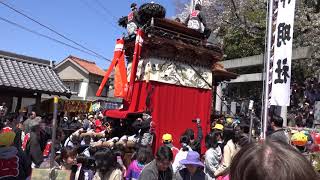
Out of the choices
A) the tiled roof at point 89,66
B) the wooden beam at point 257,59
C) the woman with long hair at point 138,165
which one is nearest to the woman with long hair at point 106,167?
the woman with long hair at point 138,165

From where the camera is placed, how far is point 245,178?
1489 mm

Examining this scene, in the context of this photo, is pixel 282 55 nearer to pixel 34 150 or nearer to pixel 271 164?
pixel 34 150

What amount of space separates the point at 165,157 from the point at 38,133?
4.74 metres

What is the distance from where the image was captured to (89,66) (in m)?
42.4

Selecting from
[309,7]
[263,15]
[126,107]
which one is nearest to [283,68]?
[126,107]

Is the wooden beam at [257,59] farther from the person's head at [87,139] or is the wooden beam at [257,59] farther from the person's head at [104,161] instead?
the person's head at [104,161]

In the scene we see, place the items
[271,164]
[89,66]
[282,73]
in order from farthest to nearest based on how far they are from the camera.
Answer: [89,66], [282,73], [271,164]

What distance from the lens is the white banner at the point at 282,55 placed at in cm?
808

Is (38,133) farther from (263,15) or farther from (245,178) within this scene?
(263,15)

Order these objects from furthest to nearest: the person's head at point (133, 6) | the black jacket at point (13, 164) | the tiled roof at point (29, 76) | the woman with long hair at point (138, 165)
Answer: the tiled roof at point (29, 76) < the person's head at point (133, 6) < the woman with long hair at point (138, 165) < the black jacket at point (13, 164)

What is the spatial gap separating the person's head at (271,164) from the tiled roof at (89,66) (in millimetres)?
38853

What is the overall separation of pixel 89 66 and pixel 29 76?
2945cm

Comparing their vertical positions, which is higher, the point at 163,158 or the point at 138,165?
the point at 163,158

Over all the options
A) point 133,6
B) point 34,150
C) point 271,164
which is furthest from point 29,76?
point 271,164
